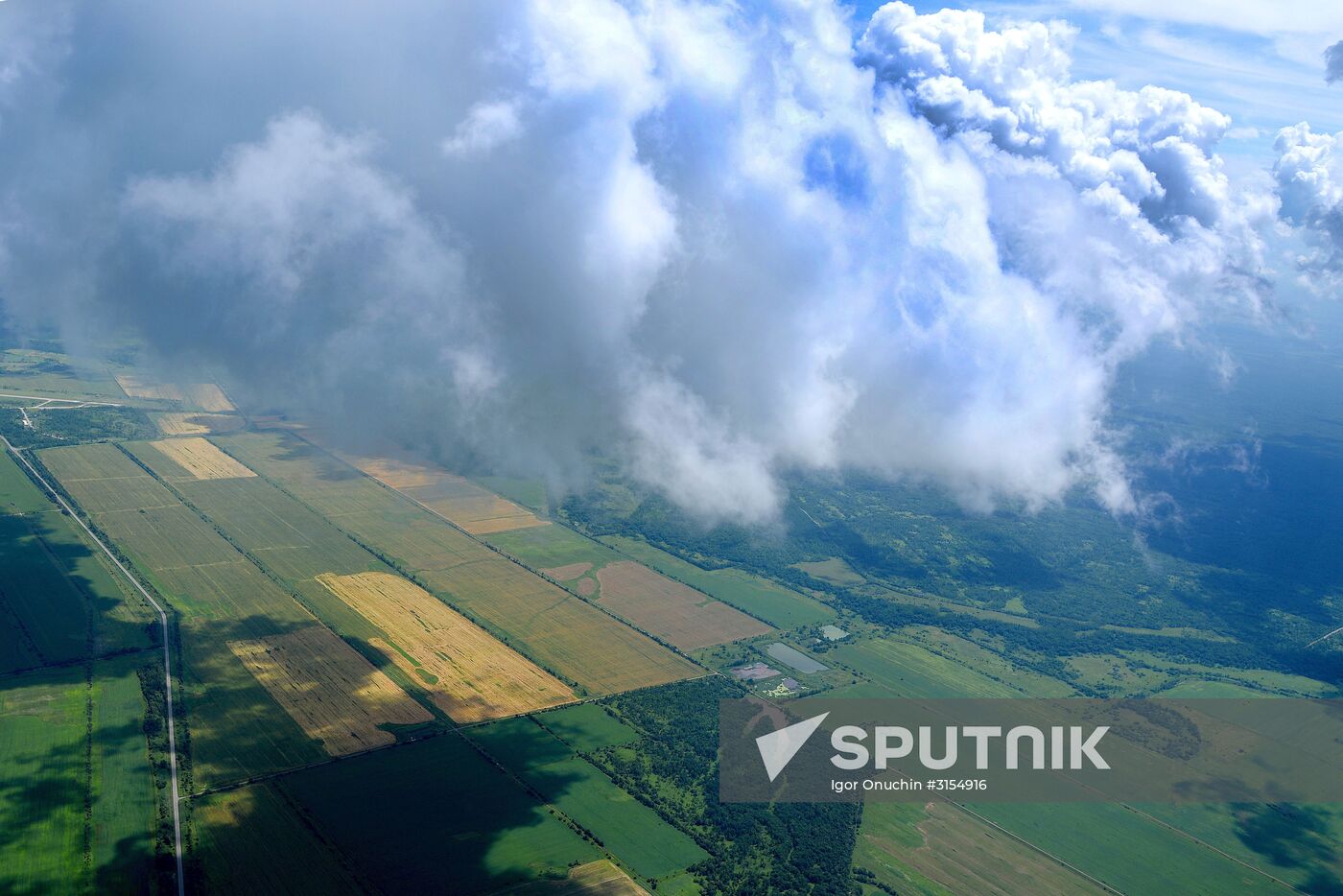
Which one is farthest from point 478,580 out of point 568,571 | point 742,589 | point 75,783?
point 75,783

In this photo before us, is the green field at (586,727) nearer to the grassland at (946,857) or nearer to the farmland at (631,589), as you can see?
the farmland at (631,589)

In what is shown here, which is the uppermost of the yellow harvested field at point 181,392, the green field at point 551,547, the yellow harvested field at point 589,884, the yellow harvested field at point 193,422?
the yellow harvested field at point 181,392

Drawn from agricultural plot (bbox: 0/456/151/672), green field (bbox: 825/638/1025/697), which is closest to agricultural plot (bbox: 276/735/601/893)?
agricultural plot (bbox: 0/456/151/672)

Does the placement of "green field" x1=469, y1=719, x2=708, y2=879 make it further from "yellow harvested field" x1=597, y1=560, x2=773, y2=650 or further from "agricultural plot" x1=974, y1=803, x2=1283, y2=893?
"agricultural plot" x1=974, y1=803, x2=1283, y2=893

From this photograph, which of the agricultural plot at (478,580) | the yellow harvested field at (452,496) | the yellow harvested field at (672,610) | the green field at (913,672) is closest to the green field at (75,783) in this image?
the agricultural plot at (478,580)

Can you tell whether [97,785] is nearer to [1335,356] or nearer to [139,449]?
[139,449]
